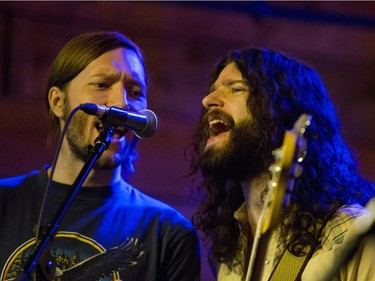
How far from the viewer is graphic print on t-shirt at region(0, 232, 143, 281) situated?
2936 mm

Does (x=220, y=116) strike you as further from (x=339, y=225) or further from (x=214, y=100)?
(x=339, y=225)

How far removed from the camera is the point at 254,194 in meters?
3.05

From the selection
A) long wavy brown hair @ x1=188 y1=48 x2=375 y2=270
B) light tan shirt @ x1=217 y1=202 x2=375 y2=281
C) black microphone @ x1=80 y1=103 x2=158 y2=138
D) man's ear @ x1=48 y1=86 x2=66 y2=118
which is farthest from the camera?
man's ear @ x1=48 y1=86 x2=66 y2=118

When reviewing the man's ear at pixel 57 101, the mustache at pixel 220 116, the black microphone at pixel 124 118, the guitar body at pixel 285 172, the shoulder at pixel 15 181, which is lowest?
the shoulder at pixel 15 181

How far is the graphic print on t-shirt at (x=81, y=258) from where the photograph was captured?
2936mm

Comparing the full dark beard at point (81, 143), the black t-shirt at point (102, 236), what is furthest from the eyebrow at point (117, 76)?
the black t-shirt at point (102, 236)

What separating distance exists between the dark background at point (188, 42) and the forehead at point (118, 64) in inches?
41.8

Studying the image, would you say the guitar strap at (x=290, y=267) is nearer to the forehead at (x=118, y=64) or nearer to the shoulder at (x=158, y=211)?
the shoulder at (x=158, y=211)

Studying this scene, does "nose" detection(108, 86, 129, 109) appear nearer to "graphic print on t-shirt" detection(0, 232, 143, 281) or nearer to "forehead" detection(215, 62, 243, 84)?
"forehead" detection(215, 62, 243, 84)

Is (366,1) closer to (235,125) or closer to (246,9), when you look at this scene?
(246,9)

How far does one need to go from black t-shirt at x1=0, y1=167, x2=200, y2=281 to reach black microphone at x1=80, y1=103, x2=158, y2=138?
518mm

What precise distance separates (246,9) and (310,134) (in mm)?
1675

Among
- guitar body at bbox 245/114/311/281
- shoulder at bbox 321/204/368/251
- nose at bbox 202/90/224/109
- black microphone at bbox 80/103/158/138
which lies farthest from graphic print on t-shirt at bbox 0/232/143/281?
guitar body at bbox 245/114/311/281

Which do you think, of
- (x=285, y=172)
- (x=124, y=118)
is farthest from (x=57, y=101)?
(x=285, y=172)
